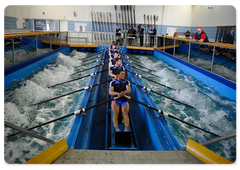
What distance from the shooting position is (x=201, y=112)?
3932mm

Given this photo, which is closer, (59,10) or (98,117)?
(98,117)

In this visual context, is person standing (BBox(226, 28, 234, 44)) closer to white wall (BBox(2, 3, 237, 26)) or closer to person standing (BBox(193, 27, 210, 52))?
white wall (BBox(2, 3, 237, 26))

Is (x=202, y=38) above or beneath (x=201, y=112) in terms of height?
above

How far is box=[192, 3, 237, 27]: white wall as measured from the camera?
1142 cm

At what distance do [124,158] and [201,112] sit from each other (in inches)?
114

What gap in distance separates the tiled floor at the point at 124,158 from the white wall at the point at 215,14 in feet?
40.5

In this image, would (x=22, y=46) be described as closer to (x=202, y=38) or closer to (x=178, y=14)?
(x=202, y=38)

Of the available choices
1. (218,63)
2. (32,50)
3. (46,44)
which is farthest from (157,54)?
(32,50)

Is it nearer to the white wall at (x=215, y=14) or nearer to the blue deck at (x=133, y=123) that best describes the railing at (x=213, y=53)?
the blue deck at (x=133, y=123)

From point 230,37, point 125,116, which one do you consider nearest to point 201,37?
point 230,37

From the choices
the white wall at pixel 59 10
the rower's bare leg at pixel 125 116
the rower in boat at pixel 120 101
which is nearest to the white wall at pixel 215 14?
the white wall at pixel 59 10

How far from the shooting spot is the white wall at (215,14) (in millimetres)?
11417

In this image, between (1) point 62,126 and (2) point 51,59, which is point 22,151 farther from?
(2) point 51,59

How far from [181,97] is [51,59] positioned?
6.31m
